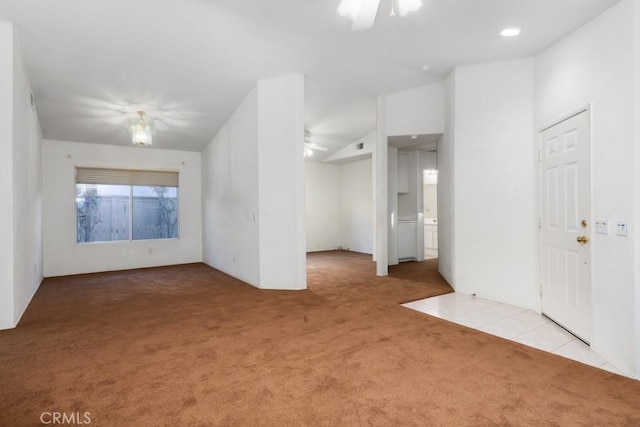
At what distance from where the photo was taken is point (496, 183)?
421 centimetres

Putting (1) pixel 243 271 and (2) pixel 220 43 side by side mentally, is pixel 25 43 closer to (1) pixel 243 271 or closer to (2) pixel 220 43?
(2) pixel 220 43

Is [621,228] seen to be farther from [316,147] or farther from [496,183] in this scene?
[316,147]

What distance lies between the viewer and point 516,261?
4035mm

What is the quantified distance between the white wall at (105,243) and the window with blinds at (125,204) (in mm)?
180

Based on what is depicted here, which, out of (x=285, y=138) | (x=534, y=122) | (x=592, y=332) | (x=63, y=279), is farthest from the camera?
(x=63, y=279)

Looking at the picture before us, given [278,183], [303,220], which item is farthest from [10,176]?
[303,220]

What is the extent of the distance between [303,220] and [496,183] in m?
2.64

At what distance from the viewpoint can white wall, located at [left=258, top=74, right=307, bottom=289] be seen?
4.84m

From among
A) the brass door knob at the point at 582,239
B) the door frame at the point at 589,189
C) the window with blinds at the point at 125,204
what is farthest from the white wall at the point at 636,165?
the window with blinds at the point at 125,204

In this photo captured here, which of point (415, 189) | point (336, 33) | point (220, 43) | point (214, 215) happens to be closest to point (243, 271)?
point (214, 215)

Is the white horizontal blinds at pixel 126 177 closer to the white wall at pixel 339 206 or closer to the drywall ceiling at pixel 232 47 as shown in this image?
the drywall ceiling at pixel 232 47

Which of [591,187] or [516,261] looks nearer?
[591,187]

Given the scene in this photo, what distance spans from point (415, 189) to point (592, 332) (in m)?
5.06

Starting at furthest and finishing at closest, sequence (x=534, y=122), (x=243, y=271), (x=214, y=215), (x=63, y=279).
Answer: (x=214, y=215) → (x=63, y=279) → (x=243, y=271) → (x=534, y=122)
